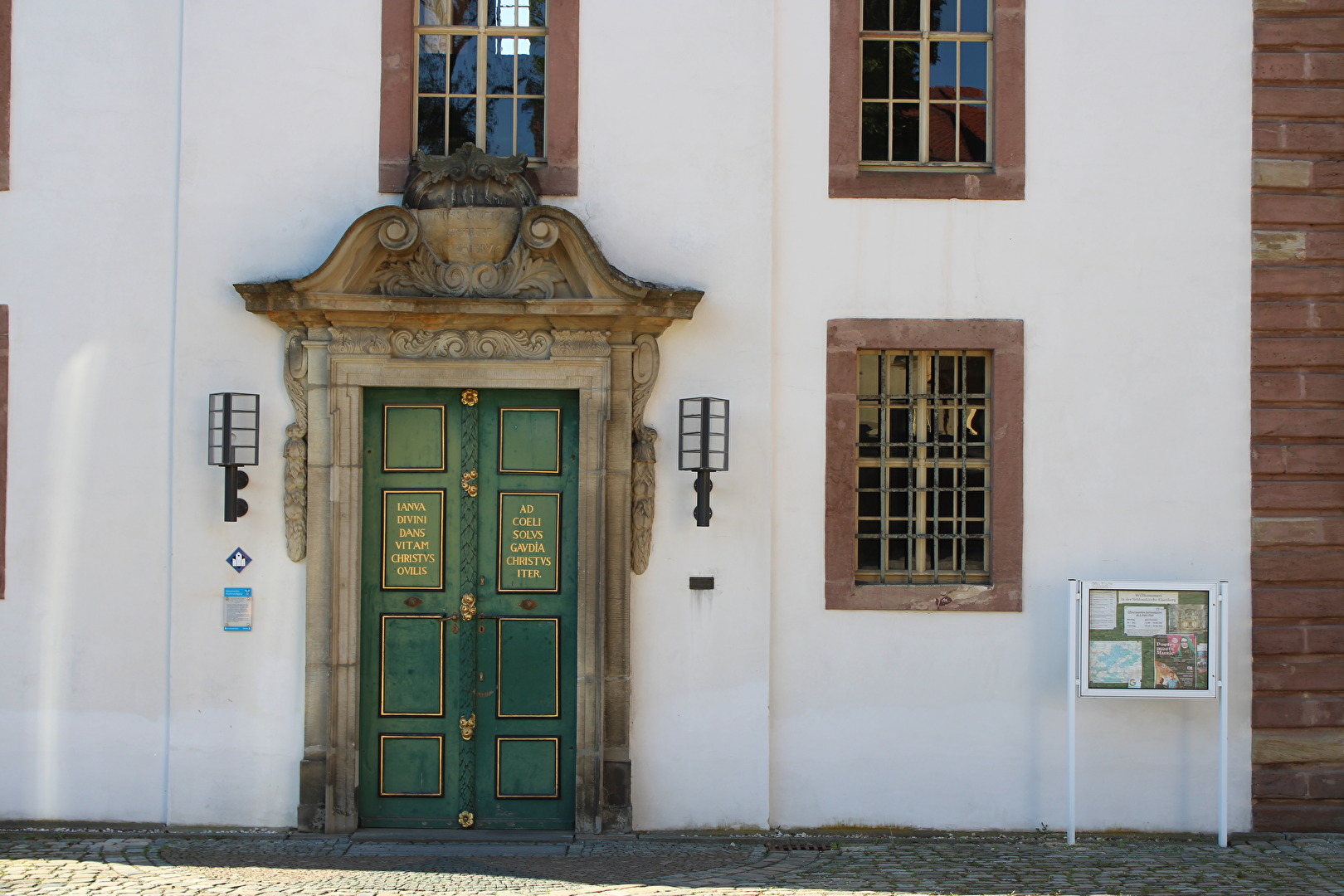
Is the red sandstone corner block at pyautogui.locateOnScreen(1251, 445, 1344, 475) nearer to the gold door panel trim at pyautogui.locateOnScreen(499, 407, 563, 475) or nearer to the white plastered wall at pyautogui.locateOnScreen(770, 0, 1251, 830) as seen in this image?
the white plastered wall at pyautogui.locateOnScreen(770, 0, 1251, 830)

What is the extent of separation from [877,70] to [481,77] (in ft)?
7.81

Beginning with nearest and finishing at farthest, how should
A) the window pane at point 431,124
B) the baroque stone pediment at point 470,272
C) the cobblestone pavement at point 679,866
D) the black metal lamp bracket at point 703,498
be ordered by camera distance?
the cobblestone pavement at point 679,866, the baroque stone pediment at point 470,272, the black metal lamp bracket at point 703,498, the window pane at point 431,124

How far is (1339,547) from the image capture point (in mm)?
7789

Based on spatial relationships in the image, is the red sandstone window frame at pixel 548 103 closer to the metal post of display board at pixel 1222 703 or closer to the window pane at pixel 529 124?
the window pane at pixel 529 124

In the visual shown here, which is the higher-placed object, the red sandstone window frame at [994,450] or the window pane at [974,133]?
the window pane at [974,133]

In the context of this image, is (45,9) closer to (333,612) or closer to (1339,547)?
(333,612)

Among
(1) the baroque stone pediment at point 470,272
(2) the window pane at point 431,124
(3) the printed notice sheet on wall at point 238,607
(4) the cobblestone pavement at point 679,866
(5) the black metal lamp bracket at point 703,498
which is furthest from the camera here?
(2) the window pane at point 431,124

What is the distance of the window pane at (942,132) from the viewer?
26.2ft

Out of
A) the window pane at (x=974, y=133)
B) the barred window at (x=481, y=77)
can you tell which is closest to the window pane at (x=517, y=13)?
the barred window at (x=481, y=77)

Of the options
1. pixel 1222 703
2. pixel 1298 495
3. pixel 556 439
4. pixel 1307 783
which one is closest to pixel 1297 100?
pixel 1298 495

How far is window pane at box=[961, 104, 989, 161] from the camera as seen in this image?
7957 millimetres

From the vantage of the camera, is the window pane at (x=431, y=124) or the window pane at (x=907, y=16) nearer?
the window pane at (x=431, y=124)

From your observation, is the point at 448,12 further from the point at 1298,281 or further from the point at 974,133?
the point at 1298,281

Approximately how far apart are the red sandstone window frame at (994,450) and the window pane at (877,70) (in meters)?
1.42
